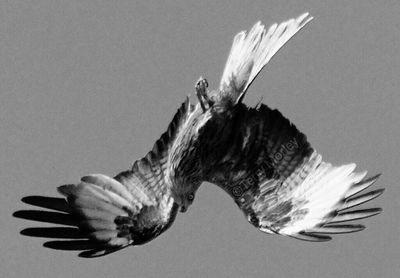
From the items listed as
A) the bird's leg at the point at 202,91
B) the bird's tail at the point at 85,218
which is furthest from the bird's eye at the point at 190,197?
the bird's leg at the point at 202,91

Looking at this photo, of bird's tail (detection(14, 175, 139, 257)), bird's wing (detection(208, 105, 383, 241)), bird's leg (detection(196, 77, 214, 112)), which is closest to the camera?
bird's tail (detection(14, 175, 139, 257))

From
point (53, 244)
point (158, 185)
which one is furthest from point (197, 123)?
point (53, 244)

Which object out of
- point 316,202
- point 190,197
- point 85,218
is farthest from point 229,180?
point 85,218

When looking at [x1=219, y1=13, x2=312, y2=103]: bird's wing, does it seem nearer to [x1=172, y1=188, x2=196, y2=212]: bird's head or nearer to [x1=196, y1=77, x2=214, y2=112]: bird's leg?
[x1=196, y1=77, x2=214, y2=112]: bird's leg

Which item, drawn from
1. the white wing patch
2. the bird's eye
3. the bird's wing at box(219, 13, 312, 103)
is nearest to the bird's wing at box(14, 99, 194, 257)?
the bird's eye

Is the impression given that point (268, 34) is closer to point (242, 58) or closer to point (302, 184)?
point (242, 58)

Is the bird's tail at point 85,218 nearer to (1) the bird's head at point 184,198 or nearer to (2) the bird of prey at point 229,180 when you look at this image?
(2) the bird of prey at point 229,180
